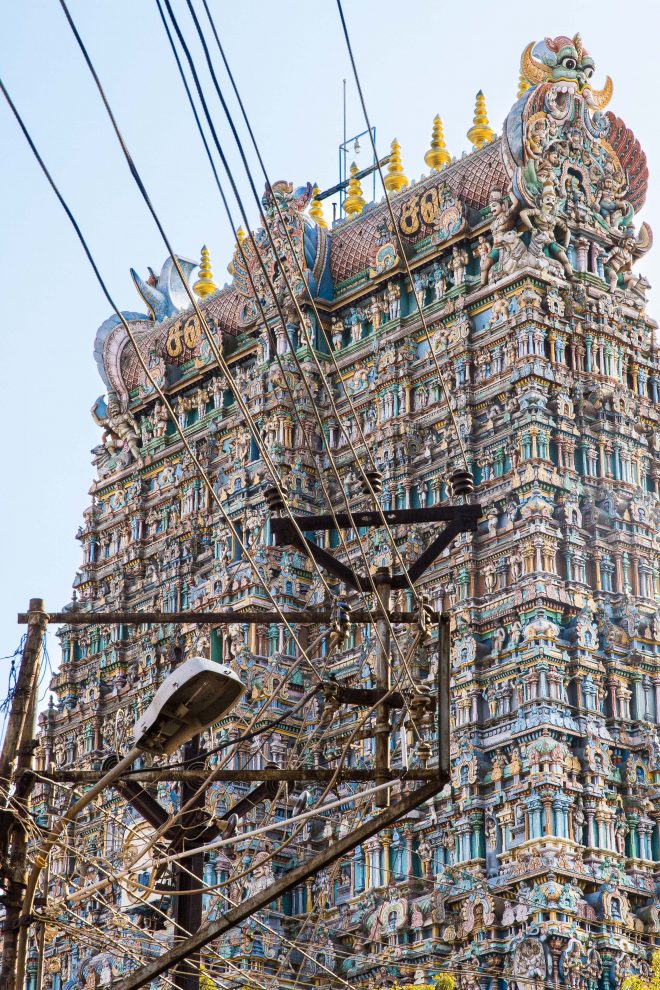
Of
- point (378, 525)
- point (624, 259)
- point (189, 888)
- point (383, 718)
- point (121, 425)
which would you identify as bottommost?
point (383, 718)

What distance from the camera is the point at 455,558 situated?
51.9 meters

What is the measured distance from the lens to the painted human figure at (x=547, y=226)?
53.9 m

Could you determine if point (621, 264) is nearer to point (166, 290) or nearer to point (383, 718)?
point (166, 290)

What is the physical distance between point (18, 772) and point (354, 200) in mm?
44838

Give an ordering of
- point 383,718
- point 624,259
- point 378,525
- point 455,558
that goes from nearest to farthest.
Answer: point 383,718 → point 378,525 → point 455,558 → point 624,259

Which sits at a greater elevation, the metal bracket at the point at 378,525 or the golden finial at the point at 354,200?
the golden finial at the point at 354,200

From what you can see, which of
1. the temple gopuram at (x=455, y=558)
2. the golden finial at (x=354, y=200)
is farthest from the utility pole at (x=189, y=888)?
the golden finial at (x=354, y=200)

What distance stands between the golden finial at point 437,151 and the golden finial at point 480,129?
1.29m

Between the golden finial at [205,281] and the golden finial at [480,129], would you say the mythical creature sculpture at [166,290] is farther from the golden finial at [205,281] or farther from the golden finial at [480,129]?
the golden finial at [480,129]

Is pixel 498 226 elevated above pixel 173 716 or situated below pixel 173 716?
above

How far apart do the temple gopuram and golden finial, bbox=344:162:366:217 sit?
3.3 inches

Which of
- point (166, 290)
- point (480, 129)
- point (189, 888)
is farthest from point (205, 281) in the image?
point (189, 888)

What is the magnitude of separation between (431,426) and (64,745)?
18.0 metres

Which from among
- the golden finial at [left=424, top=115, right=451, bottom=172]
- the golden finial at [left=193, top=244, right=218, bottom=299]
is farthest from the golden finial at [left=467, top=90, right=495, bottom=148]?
the golden finial at [left=193, top=244, right=218, bottom=299]
